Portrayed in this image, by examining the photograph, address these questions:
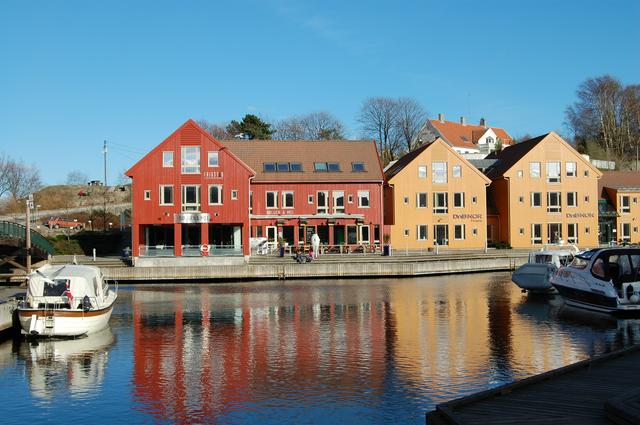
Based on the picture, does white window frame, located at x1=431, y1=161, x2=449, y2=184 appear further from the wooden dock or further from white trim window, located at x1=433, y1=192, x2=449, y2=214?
the wooden dock

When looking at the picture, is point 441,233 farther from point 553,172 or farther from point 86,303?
A: point 86,303

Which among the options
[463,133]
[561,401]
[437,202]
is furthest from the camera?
[463,133]

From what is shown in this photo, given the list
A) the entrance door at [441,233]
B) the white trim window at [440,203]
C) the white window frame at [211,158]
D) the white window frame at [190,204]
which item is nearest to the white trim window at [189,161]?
the white window frame at [211,158]

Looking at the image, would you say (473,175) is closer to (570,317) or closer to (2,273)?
(570,317)

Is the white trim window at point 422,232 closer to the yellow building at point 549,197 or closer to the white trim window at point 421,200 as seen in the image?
the white trim window at point 421,200

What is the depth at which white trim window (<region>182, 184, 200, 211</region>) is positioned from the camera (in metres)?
47.4

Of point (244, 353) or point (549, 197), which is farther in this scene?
point (549, 197)

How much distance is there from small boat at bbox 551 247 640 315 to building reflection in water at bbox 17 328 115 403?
18772mm

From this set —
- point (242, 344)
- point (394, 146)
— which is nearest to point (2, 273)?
point (242, 344)

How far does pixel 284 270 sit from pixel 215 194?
27.9 feet

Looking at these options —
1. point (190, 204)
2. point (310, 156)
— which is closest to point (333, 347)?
point (190, 204)

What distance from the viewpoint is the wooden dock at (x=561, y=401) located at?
10.1 meters

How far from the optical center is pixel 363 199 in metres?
53.1

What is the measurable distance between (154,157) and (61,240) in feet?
40.8
